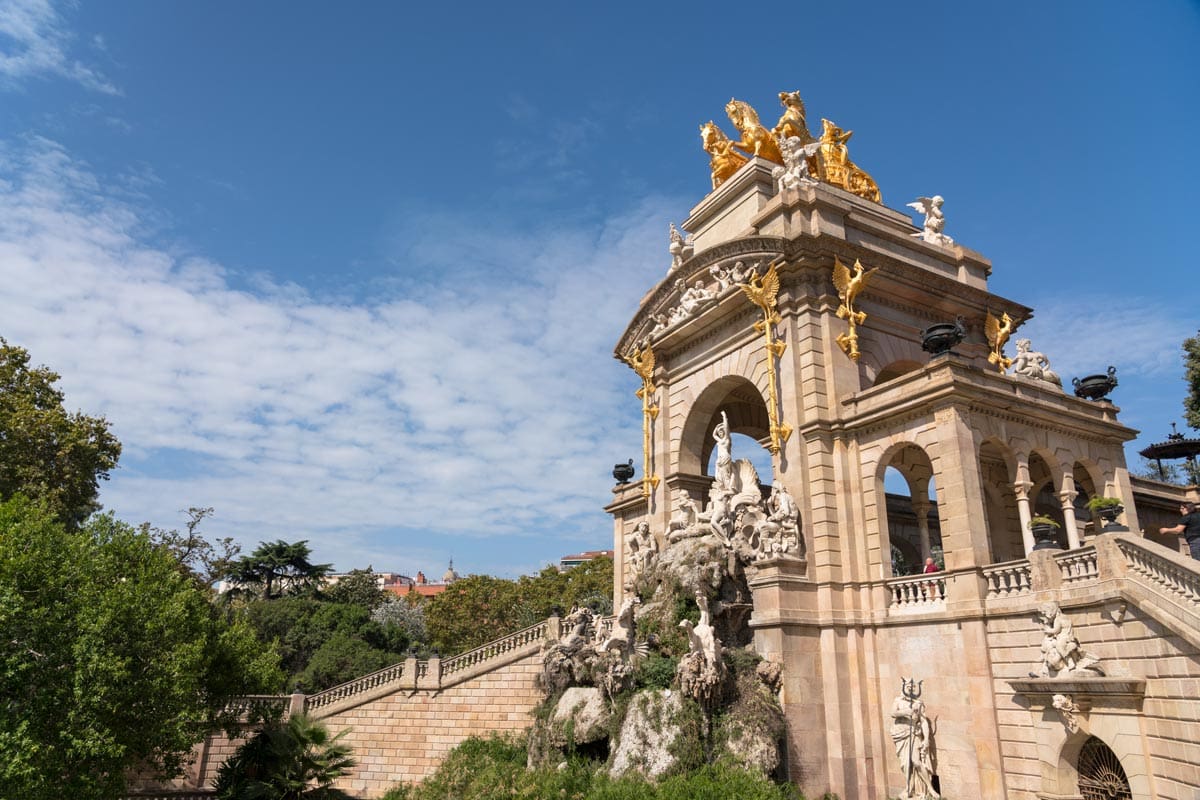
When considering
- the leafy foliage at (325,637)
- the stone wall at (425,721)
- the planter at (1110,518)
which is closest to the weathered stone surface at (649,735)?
the planter at (1110,518)

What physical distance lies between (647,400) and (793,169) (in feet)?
27.9

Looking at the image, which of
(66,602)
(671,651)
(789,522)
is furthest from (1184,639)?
(66,602)

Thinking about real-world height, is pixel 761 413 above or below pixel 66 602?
above

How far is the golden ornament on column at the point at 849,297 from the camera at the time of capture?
19656 millimetres

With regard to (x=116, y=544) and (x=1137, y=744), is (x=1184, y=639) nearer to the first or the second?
(x=1137, y=744)

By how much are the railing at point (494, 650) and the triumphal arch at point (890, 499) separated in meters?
3.32

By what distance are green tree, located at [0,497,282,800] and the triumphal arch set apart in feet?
39.2

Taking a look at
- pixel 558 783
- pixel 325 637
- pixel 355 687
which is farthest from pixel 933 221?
pixel 325 637

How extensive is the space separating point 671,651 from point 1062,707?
815 centimetres

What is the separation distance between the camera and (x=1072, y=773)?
12.8 metres

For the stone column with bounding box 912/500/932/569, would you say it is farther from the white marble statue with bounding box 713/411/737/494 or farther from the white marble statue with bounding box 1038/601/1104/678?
the white marble statue with bounding box 1038/601/1104/678

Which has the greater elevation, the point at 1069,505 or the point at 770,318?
the point at 770,318

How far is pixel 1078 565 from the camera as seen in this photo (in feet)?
42.7

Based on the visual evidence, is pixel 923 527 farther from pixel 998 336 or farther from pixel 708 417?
pixel 708 417
